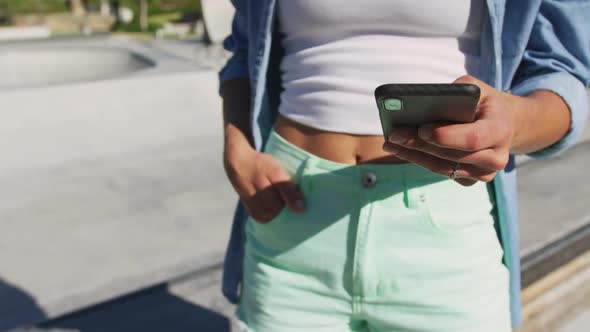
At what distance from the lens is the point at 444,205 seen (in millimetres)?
1034

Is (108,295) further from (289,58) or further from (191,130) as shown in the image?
(191,130)

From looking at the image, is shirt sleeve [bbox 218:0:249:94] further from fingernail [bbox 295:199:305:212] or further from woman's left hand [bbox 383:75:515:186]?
woman's left hand [bbox 383:75:515:186]

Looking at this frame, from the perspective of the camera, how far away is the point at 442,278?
1.04m

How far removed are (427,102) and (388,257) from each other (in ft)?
1.28

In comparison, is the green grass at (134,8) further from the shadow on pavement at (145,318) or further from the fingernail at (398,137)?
the fingernail at (398,137)

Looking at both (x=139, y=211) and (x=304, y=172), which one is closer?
(x=304, y=172)

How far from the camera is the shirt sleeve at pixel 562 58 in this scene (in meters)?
1.03

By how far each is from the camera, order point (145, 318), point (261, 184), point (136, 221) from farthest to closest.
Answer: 1. point (136, 221)
2. point (145, 318)
3. point (261, 184)

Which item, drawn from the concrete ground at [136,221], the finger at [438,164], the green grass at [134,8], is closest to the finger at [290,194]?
the finger at [438,164]

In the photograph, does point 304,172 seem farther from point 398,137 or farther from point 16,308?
point 16,308

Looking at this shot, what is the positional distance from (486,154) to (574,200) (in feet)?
11.1

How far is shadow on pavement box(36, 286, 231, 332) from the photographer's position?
7.95ft

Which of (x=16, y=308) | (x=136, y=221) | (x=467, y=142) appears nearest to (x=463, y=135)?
(x=467, y=142)

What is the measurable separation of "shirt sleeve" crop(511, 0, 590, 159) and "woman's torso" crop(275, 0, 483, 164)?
109 mm
